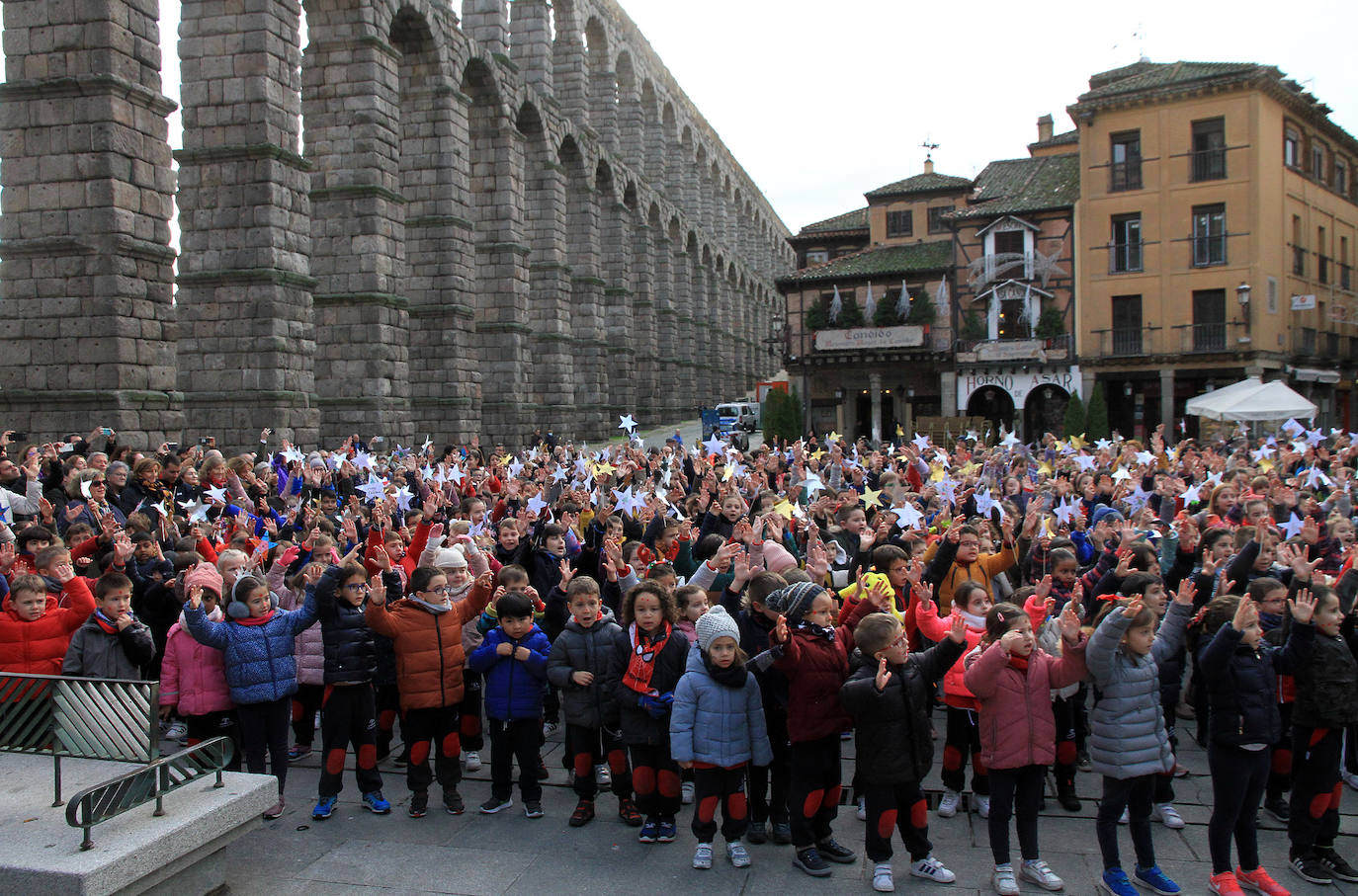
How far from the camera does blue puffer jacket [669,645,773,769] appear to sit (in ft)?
17.9

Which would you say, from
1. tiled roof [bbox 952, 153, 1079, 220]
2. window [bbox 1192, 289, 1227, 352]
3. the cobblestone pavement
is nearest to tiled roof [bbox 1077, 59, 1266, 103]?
tiled roof [bbox 952, 153, 1079, 220]

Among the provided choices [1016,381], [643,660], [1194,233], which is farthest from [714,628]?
[1194,233]

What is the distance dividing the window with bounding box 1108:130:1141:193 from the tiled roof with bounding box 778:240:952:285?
6476mm

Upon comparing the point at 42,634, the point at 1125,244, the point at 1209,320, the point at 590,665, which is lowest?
the point at 590,665

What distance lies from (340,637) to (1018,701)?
4.01 meters

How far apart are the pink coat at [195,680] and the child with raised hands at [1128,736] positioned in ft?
16.4

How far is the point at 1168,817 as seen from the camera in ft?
19.2

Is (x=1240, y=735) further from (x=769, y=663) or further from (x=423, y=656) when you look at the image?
(x=423, y=656)

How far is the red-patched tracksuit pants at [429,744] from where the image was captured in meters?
6.21

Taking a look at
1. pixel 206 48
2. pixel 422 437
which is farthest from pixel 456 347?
pixel 206 48

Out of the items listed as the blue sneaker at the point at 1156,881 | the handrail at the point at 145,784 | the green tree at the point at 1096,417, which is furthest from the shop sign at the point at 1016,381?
the handrail at the point at 145,784

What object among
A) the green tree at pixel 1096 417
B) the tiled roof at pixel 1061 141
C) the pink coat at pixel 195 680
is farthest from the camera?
the tiled roof at pixel 1061 141

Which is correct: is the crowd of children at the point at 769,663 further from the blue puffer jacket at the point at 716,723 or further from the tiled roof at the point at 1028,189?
the tiled roof at the point at 1028,189

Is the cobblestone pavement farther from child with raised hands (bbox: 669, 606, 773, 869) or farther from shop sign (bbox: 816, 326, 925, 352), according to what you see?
shop sign (bbox: 816, 326, 925, 352)
